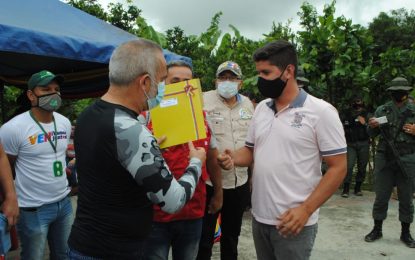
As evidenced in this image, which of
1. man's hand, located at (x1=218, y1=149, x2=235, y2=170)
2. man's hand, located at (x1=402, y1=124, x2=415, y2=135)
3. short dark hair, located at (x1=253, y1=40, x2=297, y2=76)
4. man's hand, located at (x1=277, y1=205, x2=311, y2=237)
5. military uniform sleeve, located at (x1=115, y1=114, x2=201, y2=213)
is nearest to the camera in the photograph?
military uniform sleeve, located at (x1=115, y1=114, x2=201, y2=213)

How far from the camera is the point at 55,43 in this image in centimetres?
327

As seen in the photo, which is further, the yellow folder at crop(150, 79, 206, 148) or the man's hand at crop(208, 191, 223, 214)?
the man's hand at crop(208, 191, 223, 214)

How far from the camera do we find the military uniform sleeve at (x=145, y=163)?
1.57 m

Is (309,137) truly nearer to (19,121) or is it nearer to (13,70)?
(19,121)

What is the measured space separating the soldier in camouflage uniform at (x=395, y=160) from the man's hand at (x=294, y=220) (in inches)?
129

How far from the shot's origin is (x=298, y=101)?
2.22 metres

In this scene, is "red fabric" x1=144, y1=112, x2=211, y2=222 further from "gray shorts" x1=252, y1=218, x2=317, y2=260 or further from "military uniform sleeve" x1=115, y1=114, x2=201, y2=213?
"military uniform sleeve" x1=115, y1=114, x2=201, y2=213

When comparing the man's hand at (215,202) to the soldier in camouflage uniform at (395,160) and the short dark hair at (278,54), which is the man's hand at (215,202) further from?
the soldier in camouflage uniform at (395,160)

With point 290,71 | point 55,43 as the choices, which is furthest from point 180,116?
point 55,43

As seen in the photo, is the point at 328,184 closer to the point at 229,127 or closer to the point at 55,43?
the point at 229,127

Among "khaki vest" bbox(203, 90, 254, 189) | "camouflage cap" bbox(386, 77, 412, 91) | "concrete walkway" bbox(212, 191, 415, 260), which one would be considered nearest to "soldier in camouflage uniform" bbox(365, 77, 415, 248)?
"camouflage cap" bbox(386, 77, 412, 91)

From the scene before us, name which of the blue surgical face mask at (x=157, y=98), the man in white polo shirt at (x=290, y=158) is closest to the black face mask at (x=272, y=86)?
the man in white polo shirt at (x=290, y=158)

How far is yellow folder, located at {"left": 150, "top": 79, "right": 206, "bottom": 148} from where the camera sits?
2.15 metres

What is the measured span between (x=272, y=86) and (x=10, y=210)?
1923 millimetres
